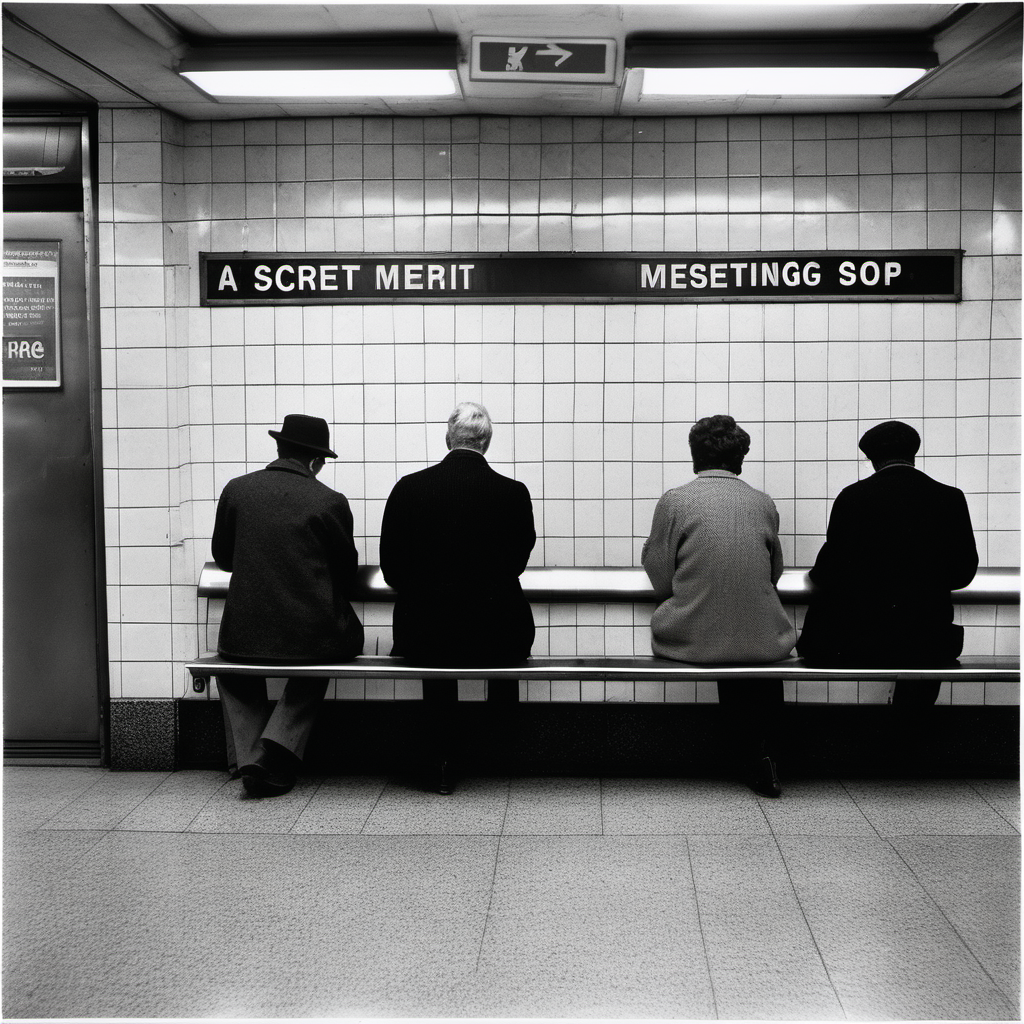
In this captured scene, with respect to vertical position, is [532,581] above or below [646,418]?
below

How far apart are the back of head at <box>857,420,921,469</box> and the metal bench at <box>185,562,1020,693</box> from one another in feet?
2.23

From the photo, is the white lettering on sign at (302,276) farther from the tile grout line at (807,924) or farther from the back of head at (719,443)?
the tile grout line at (807,924)

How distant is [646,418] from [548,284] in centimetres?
77

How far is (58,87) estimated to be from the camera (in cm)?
445

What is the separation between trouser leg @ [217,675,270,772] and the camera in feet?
14.7

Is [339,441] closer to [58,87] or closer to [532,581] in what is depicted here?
[532,581]

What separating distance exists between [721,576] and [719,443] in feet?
1.89

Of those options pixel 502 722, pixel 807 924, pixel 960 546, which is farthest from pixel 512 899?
pixel 960 546

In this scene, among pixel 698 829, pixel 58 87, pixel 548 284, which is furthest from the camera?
pixel 548 284

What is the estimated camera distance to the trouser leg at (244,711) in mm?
4473

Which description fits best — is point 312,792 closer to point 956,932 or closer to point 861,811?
point 861,811

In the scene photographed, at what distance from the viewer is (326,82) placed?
165 inches

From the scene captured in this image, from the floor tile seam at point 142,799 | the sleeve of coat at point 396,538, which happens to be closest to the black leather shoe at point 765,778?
the sleeve of coat at point 396,538

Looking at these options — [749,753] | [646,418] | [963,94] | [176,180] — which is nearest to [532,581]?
[646,418]
